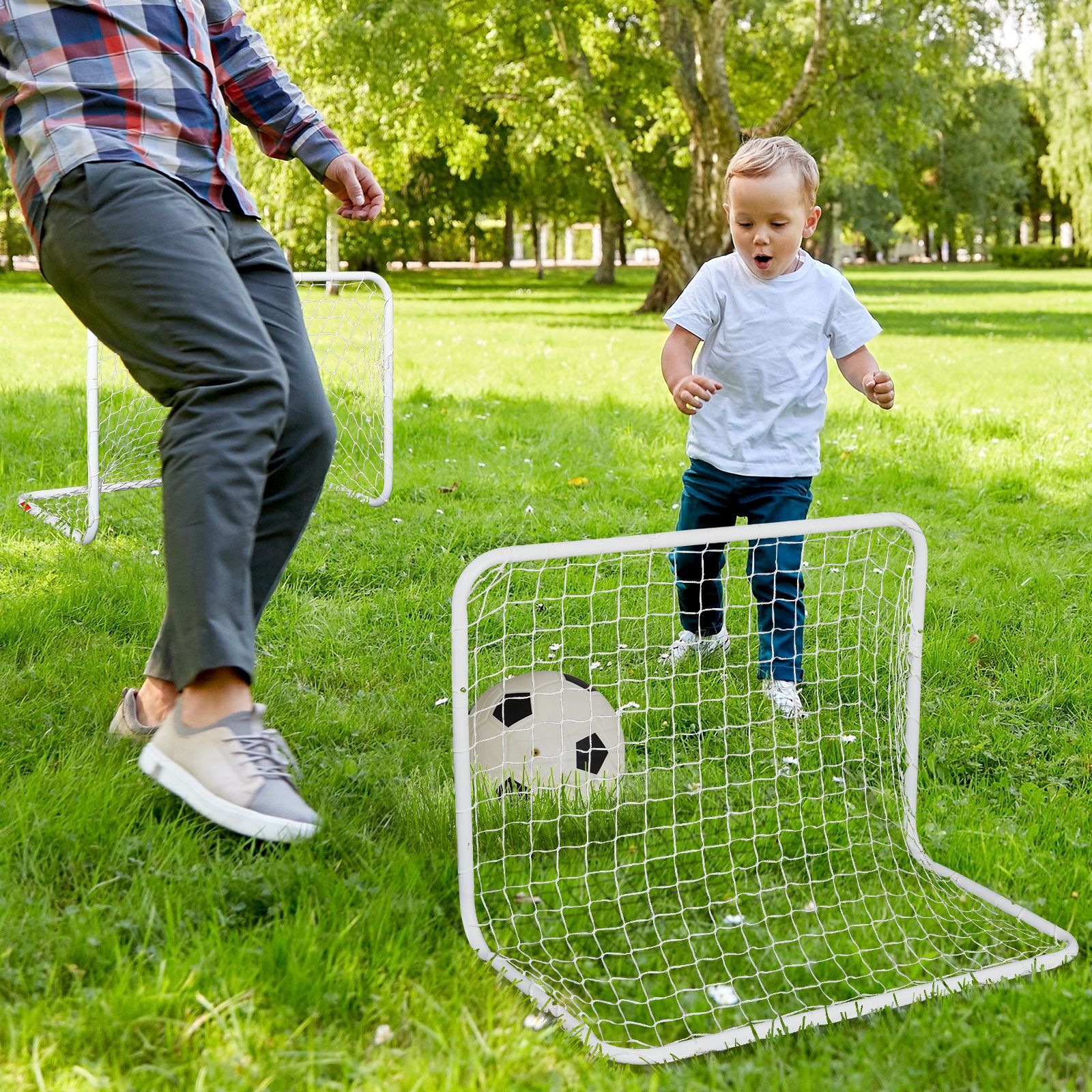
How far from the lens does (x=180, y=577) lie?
7.33 ft

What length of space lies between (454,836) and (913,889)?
939 millimetres

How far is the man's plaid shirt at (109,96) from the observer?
7.63 feet

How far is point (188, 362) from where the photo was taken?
227 centimetres

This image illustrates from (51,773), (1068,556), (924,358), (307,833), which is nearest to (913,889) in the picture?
(307,833)

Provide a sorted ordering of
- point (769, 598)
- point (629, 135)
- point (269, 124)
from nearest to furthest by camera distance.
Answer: point (269, 124) → point (769, 598) → point (629, 135)

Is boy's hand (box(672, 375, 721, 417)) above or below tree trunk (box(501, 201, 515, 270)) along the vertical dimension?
below

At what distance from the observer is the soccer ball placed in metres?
2.70

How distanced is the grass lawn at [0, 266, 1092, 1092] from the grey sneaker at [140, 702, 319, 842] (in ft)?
0.23

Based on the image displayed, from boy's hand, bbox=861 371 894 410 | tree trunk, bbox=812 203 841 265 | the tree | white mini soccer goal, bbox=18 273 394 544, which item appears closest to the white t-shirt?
boy's hand, bbox=861 371 894 410

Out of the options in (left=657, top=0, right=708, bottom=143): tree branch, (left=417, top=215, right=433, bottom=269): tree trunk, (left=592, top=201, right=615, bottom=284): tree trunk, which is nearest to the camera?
(left=657, top=0, right=708, bottom=143): tree branch

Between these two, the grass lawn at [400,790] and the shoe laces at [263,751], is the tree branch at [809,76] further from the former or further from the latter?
the shoe laces at [263,751]

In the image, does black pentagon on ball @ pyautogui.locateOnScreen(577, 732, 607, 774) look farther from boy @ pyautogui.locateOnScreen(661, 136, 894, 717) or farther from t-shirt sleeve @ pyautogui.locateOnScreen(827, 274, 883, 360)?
t-shirt sleeve @ pyautogui.locateOnScreen(827, 274, 883, 360)

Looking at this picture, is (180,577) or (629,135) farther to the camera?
(629,135)

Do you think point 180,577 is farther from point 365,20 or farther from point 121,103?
point 365,20
